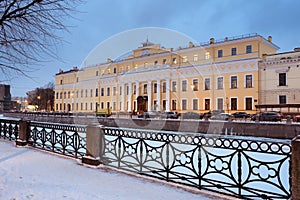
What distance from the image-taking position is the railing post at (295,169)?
3530mm

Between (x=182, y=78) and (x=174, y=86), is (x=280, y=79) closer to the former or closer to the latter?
(x=182, y=78)

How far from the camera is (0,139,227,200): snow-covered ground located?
4165 millimetres

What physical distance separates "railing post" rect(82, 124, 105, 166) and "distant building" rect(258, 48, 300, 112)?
28.5m

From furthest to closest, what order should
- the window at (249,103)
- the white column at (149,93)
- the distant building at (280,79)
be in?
the white column at (149,93) < the window at (249,103) < the distant building at (280,79)

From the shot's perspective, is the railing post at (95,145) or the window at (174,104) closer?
the railing post at (95,145)

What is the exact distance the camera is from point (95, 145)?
242 inches

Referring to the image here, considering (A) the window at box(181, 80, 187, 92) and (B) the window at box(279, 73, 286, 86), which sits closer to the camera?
(B) the window at box(279, 73, 286, 86)

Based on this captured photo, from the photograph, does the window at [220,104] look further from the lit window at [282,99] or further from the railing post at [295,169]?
the railing post at [295,169]

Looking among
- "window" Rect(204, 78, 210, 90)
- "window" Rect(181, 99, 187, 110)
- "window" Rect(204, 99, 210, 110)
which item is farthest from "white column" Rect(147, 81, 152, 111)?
"window" Rect(204, 99, 210, 110)

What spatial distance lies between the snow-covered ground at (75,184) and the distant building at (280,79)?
29094mm

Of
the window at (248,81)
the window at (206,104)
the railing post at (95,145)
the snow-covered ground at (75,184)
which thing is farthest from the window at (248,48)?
the snow-covered ground at (75,184)

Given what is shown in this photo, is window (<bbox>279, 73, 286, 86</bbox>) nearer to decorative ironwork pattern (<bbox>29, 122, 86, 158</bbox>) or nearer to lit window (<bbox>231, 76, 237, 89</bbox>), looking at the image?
lit window (<bbox>231, 76, 237, 89</bbox>)

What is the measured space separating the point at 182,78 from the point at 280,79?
605 inches

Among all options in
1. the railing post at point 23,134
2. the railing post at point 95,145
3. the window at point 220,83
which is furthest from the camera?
the window at point 220,83
